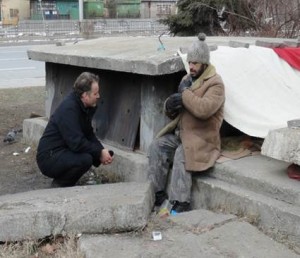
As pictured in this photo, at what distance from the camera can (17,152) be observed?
668 centimetres

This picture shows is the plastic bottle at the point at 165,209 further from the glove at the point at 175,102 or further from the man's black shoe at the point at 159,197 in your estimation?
Answer: the glove at the point at 175,102

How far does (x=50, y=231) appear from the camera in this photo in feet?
12.6

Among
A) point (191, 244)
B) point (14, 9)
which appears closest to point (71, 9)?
point (14, 9)

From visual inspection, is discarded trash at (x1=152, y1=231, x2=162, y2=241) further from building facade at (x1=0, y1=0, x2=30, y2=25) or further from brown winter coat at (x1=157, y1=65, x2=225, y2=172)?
building facade at (x1=0, y1=0, x2=30, y2=25)

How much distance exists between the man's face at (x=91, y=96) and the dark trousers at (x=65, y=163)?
454 mm

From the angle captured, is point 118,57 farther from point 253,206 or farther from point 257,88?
point 253,206

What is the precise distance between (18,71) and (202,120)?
489 inches

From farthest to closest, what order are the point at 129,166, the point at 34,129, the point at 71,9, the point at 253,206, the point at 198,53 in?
the point at 71,9
the point at 34,129
the point at 129,166
the point at 198,53
the point at 253,206

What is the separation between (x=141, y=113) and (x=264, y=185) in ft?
5.43

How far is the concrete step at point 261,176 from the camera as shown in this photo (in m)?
4.00

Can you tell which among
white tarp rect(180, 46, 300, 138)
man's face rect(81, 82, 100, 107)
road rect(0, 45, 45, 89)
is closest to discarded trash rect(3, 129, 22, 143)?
man's face rect(81, 82, 100, 107)

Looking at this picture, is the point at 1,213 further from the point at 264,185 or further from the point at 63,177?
the point at 264,185

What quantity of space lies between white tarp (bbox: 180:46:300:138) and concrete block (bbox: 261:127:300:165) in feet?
2.17

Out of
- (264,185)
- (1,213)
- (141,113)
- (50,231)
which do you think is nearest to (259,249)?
(264,185)
